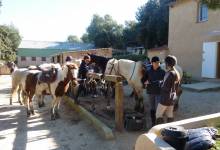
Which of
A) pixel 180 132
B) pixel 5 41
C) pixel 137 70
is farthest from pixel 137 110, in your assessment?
pixel 5 41

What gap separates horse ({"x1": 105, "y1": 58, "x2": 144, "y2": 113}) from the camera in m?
9.30

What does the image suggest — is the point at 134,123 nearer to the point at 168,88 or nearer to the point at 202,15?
the point at 168,88

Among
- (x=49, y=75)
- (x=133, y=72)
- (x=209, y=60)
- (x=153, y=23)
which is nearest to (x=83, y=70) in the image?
(x=49, y=75)

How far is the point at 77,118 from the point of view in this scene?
921cm

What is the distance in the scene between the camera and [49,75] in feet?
29.6

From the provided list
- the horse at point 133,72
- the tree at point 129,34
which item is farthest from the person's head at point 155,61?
the tree at point 129,34

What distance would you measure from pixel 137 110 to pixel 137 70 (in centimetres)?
132

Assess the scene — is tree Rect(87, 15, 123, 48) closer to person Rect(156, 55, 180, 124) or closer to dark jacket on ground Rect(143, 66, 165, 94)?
dark jacket on ground Rect(143, 66, 165, 94)

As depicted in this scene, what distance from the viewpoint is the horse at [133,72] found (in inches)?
366

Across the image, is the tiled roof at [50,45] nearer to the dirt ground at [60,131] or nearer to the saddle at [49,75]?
the dirt ground at [60,131]

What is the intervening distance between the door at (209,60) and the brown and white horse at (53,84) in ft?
35.1

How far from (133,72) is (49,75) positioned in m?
2.72

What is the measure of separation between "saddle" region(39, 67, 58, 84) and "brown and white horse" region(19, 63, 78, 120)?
0.09 meters

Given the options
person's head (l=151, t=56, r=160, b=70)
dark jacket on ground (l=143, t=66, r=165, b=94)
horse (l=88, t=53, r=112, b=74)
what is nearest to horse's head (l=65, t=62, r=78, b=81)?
horse (l=88, t=53, r=112, b=74)
